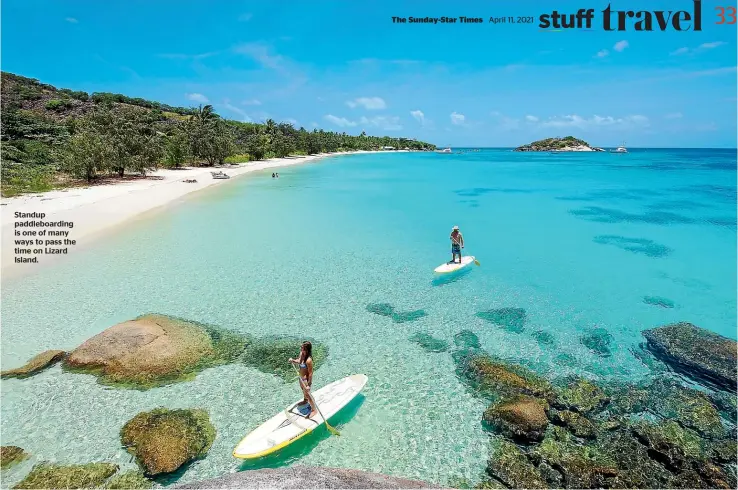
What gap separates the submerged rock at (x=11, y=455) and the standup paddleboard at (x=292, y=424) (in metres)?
4.54

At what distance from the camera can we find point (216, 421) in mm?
9695

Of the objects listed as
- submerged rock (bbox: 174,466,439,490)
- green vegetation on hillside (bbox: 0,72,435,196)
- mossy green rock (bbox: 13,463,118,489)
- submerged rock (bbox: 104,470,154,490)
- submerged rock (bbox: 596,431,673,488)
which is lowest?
submerged rock (bbox: 596,431,673,488)

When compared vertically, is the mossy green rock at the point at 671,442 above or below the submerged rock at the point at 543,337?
below

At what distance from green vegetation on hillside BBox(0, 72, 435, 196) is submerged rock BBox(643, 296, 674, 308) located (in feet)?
139

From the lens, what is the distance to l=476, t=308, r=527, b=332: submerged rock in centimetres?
1513

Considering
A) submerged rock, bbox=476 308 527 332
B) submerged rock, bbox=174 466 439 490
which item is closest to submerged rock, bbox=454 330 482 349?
submerged rock, bbox=476 308 527 332

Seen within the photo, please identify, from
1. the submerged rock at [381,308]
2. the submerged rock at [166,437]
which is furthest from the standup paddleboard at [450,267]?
the submerged rock at [166,437]

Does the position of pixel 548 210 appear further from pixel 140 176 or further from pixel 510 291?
pixel 140 176

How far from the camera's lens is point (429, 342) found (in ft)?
45.3

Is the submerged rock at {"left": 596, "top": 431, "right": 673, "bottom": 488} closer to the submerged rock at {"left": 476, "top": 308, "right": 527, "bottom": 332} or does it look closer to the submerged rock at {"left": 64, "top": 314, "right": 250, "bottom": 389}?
the submerged rock at {"left": 476, "top": 308, "right": 527, "bottom": 332}

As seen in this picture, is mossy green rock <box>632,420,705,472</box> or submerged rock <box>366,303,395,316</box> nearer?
mossy green rock <box>632,420,705,472</box>

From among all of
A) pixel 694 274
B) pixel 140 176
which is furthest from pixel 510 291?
pixel 140 176

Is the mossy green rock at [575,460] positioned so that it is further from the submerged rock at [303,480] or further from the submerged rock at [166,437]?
the submerged rock at [166,437]

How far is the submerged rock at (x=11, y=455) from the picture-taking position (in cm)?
826
